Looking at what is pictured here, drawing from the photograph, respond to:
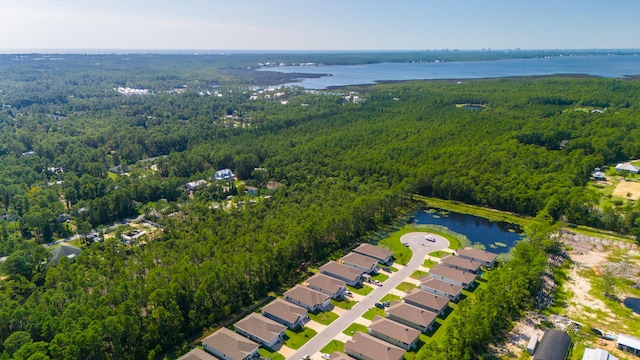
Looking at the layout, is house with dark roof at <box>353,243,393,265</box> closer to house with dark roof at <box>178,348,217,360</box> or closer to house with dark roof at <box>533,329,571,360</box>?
house with dark roof at <box>533,329,571,360</box>

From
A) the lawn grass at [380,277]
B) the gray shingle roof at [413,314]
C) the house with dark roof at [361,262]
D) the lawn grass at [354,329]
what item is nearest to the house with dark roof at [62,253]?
the house with dark roof at [361,262]

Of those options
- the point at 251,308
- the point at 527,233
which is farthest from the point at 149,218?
the point at 527,233

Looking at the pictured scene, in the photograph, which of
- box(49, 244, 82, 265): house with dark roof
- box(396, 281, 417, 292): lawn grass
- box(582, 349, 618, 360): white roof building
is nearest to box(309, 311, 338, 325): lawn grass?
box(396, 281, 417, 292): lawn grass

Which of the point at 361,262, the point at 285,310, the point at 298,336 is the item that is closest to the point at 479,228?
the point at 361,262

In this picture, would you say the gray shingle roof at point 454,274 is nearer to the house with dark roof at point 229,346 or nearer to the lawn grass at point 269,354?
the lawn grass at point 269,354

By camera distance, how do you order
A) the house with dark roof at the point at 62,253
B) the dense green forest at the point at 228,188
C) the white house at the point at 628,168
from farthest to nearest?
the white house at the point at 628,168 < the house with dark roof at the point at 62,253 < the dense green forest at the point at 228,188

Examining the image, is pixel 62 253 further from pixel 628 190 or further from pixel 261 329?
pixel 628 190
